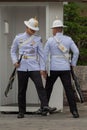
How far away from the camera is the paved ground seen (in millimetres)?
10109

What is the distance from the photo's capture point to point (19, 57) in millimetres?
10977

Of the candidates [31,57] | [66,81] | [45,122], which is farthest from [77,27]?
[45,122]

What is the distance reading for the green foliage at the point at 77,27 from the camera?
1523cm

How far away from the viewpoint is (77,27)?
1518 cm

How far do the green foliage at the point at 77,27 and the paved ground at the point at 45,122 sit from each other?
154 inches

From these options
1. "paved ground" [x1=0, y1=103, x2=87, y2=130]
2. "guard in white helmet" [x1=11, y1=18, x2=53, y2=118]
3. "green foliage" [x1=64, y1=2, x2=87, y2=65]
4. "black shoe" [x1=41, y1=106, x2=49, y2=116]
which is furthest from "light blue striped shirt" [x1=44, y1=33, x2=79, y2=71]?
"green foliage" [x1=64, y1=2, x2=87, y2=65]

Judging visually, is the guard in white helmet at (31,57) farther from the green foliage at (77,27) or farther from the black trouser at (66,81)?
the green foliage at (77,27)

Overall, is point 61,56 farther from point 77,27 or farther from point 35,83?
point 77,27

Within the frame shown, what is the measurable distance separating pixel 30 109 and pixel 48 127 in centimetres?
156

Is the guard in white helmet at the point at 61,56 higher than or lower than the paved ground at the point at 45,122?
higher

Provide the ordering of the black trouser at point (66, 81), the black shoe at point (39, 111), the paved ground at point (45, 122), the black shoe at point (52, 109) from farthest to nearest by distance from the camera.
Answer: the black shoe at point (52, 109) < the black shoe at point (39, 111) < the black trouser at point (66, 81) < the paved ground at point (45, 122)

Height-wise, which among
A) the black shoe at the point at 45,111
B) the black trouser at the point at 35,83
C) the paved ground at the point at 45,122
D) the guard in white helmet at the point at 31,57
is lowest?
the paved ground at the point at 45,122

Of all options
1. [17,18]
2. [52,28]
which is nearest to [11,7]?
[17,18]

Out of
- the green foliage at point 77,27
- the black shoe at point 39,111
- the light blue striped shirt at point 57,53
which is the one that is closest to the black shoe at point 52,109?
the black shoe at point 39,111
